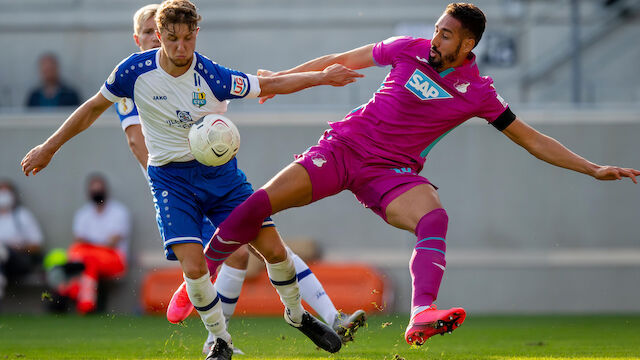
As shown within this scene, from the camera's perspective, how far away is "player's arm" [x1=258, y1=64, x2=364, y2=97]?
5660 millimetres

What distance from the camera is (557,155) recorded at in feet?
19.0

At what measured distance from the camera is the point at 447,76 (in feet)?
18.9

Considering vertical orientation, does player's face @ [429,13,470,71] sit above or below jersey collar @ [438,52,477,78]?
above

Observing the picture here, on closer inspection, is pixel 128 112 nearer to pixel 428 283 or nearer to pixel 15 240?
pixel 428 283

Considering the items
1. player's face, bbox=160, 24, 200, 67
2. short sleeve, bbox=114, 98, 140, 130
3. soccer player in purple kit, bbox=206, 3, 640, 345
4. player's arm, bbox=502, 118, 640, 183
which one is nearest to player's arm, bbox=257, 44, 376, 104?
soccer player in purple kit, bbox=206, 3, 640, 345

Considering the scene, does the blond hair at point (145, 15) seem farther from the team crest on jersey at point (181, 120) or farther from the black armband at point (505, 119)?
the black armband at point (505, 119)

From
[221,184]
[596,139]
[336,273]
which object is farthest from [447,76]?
[596,139]

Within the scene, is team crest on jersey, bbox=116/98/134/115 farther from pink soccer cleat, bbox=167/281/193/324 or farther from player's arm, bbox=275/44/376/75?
pink soccer cleat, bbox=167/281/193/324

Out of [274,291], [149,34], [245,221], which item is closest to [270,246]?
[245,221]

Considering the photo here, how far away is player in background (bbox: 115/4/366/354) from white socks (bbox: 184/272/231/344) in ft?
1.37

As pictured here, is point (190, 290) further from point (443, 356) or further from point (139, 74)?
point (443, 356)

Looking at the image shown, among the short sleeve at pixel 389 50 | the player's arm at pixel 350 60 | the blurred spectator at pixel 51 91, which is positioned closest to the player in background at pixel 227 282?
the player's arm at pixel 350 60

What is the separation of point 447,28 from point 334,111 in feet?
21.2

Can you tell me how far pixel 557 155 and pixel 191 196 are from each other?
228 cm
